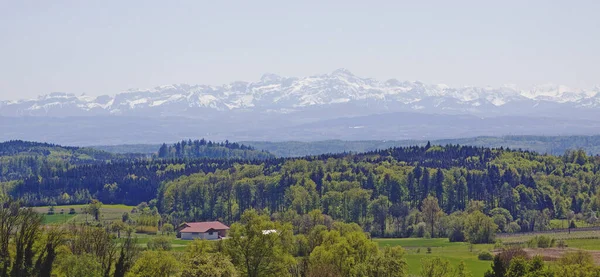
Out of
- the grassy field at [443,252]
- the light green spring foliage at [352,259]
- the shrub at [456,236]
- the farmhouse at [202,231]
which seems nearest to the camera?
the light green spring foliage at [352,259]

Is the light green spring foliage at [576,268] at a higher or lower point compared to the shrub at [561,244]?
higher

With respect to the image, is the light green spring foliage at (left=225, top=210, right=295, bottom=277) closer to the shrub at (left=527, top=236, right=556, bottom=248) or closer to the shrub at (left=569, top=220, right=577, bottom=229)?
the shrub at (left=527, top=236, right=556, bottom=248)

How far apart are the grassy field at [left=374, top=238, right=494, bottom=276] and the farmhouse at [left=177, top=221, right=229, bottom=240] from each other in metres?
26.6

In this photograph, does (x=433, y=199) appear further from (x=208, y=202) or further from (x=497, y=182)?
(x=208, y=202)

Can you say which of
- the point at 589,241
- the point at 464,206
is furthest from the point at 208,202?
the point at 589,241

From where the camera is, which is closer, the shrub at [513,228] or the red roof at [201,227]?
the red roof at [201,227]

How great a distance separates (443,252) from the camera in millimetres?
123188

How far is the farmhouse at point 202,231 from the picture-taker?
149500 millimetres

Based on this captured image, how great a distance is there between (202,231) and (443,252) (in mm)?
43681

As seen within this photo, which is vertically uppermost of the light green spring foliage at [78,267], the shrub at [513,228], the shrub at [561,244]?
the light green spring foliage at [78,267]

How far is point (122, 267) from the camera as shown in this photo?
83375 millimetres

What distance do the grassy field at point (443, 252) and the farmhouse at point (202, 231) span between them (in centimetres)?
2660

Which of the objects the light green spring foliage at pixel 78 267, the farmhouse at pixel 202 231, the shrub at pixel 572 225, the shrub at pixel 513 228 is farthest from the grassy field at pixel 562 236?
the light green spring foliage at pixel 78 267

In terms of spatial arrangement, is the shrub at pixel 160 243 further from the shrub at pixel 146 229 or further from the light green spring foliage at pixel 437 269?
the light green spring foliage at pixel 437 269
